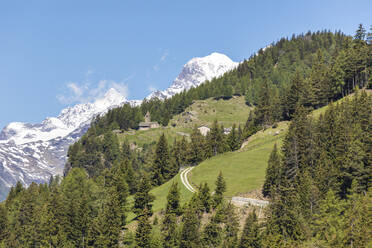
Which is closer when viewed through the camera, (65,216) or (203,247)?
(203,247)

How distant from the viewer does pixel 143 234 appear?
77.1 m

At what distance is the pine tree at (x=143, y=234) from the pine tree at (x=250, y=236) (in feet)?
64.6

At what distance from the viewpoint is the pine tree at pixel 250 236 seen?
66.8 m

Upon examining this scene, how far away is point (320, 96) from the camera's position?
138 meters

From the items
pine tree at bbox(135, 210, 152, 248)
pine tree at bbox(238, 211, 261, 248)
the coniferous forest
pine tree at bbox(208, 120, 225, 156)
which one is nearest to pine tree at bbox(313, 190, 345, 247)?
the coniferous forest

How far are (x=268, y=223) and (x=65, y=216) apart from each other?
5688 cm

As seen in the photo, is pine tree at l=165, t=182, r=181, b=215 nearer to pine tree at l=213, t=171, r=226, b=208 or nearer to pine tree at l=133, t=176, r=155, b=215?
pine tree at l=133, t=176, r=155, b=215

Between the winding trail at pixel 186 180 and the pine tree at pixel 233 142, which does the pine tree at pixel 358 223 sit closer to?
the winding trail at pixel 186 180

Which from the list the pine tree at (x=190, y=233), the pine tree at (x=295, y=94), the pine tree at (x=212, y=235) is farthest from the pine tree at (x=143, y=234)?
the pine tree at (x=295, y=94)

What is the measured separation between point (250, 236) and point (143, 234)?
905 inches

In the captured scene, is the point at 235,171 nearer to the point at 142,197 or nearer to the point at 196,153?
the point at 142,197

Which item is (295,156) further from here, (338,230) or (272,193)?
(338,230)

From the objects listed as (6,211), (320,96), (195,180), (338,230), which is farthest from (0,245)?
(320,96)

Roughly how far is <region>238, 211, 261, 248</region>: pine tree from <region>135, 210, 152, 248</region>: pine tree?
19.7m
